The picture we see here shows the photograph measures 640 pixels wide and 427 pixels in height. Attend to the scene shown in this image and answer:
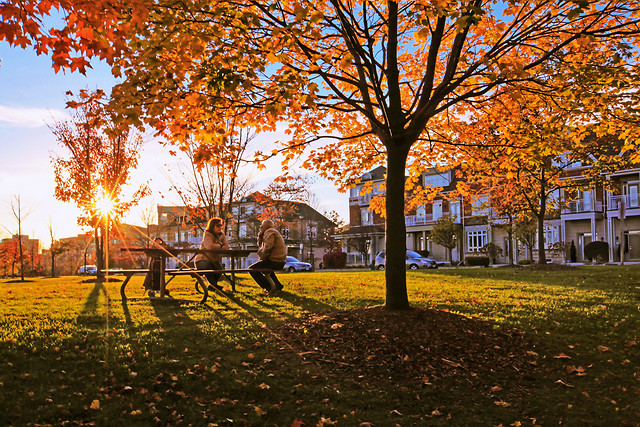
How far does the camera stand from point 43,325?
6.09m

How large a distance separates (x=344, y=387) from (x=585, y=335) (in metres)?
3.93

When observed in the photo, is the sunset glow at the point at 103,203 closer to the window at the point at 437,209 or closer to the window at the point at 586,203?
the window at the point at 586,203

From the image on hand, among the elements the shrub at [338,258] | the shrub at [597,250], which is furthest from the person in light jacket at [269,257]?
the shrub at [338,258]

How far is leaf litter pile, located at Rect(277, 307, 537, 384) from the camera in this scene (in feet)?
16.0

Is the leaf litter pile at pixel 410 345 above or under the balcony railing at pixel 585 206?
under

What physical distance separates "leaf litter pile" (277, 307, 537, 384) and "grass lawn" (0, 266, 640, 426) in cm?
10

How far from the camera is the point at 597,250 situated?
35.9 metres

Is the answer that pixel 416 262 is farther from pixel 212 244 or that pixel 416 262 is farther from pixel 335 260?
pixel 212 244

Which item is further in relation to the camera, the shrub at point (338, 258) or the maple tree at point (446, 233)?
the shrub at point (338, 258)

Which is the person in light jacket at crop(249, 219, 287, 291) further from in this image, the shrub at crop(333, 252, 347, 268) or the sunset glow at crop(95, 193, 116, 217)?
the shrub at crop(333, 252, 347, 268)

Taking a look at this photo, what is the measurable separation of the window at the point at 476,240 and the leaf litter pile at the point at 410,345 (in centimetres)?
4167

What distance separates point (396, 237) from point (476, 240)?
42.8 metres

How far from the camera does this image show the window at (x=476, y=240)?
151 ft

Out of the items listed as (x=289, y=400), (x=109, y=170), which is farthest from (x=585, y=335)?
(x=109, y=170)
